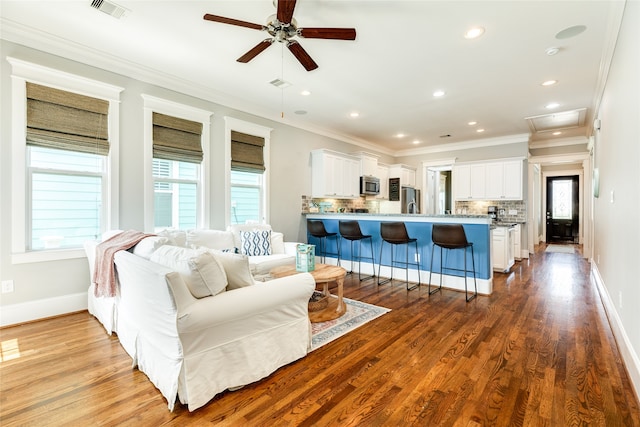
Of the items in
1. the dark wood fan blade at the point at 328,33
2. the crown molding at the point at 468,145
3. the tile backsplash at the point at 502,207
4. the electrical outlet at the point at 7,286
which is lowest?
the electrical outlet at the point at 7,286

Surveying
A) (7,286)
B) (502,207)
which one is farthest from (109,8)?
(502,207)

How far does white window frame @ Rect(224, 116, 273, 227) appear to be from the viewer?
15.7 ft

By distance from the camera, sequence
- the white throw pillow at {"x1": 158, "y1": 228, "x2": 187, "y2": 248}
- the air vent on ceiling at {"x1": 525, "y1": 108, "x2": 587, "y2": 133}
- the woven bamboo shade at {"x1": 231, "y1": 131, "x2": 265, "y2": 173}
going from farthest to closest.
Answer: the air vent on ceiling at {"x1": 525, "y1": 108, "x2": 587, "y2": 133} → the woven bamboo shade at {"x1": 231, "y1": 131, "x2": 265, "y2": 173} → the white throw pillow at {"x1": 158, "y1": 228, "x2": 187, "y2": 248}

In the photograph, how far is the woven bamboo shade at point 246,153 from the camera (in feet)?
16.1

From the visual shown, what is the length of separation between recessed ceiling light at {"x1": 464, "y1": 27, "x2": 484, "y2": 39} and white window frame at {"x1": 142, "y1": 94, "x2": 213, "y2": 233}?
351 centimetres

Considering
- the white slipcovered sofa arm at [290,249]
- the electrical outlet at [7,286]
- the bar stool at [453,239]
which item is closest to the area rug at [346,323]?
the bar stool at [453,239]

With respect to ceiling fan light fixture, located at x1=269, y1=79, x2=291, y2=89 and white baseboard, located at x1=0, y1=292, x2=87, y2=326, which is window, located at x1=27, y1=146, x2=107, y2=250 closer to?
white baseboard, located at x1=0, y1=292, x2=87, y2=326

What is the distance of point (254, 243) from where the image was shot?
4.47 meters

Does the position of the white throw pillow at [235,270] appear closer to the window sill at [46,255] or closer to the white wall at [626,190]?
the window sill at [46,255]

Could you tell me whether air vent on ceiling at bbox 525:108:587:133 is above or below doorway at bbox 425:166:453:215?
above

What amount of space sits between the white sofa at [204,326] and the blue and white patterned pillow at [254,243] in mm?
1935

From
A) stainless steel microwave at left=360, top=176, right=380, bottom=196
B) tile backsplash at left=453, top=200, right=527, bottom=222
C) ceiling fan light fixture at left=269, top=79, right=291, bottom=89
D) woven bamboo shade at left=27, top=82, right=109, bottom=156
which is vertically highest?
ceiling fan light fixture at left=269, top=79, right=291, bottom=89

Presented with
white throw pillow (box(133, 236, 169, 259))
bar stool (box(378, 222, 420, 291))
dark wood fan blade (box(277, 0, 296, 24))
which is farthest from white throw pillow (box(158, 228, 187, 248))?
bar stool (box(378, 222, 420, 291))

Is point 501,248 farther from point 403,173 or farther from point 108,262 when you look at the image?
point 108,262
